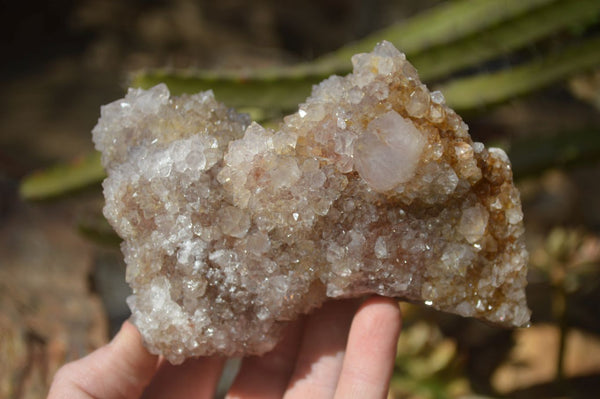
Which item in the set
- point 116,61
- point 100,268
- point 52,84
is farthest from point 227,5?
point 100,268

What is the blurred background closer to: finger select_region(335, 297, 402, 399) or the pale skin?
the pale skin

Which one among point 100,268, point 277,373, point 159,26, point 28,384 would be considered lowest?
point 28,384

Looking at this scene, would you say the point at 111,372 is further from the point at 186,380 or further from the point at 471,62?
the point at 471,62

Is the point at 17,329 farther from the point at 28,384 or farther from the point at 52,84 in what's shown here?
the point at 52,84

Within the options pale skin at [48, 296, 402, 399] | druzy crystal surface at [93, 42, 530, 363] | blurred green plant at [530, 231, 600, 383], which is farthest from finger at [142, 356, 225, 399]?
blurred green plant at [530, 231, 600, 383]

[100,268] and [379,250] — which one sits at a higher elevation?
[100,268]

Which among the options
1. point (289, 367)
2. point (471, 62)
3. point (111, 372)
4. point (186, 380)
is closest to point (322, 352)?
point (289, 367)
